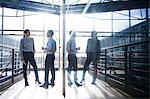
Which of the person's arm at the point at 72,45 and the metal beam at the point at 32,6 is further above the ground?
the metal beam at the point at 32,6

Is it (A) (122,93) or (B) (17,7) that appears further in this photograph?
(B) (17,7)

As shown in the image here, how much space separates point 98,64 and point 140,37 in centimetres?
141

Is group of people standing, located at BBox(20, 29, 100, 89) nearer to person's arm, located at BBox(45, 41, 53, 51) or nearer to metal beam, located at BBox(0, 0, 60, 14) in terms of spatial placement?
person's arm, located at BBox(45, 41, 53, 51)

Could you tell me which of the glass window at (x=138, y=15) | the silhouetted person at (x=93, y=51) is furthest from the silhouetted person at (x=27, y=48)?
the glass window at (x=138, y=15)

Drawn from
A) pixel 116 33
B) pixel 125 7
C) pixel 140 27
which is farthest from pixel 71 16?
pixel 140 27

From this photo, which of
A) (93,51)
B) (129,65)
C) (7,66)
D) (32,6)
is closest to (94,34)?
(93,51)

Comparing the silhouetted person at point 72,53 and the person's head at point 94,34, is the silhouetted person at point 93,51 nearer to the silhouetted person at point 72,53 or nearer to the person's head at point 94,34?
the person's head at point 94,34

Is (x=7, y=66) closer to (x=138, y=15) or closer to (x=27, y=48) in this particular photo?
(x=27, y=48)

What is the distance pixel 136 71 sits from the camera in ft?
6.05

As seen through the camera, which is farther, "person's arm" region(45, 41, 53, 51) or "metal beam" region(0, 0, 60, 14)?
"metal beam" region(0, 0, 60, 14)

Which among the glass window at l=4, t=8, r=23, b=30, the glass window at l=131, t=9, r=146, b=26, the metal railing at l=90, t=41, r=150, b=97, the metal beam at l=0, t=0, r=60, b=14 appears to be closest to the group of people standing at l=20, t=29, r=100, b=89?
the metal railing at l=90, t=41, r=150, b=97

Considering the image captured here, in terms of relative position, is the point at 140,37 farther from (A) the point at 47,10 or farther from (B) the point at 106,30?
(A) the point at 47,10

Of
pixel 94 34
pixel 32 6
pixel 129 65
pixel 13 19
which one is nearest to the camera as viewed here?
pixel 129 65

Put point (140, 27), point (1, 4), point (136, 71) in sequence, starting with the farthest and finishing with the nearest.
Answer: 1. point (1, 4)
2. point (136, 71)
3. point (140, 27)
